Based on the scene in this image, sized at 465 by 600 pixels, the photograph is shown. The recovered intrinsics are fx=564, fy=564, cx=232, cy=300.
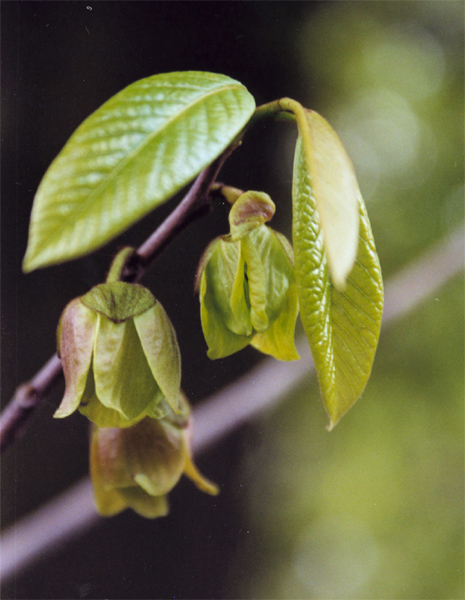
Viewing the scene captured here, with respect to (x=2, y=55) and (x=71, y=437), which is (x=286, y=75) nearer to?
(x=2, y=55)

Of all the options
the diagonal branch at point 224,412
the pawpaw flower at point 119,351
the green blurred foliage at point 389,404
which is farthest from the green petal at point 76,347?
the green blurred foliage at point 389,404

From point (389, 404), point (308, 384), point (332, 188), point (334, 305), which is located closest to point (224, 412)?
point (308, 384)

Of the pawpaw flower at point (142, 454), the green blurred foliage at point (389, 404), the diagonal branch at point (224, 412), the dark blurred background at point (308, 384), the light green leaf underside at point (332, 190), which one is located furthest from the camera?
the green blurred foliage at point (389, 404)

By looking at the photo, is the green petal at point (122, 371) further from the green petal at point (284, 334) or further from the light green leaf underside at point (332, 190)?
the light green leaf underside at point (332, 190)

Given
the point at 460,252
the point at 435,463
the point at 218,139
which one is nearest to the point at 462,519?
the point at 435,463

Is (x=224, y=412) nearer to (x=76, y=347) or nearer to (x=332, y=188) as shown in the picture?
(x=76, y=347)
